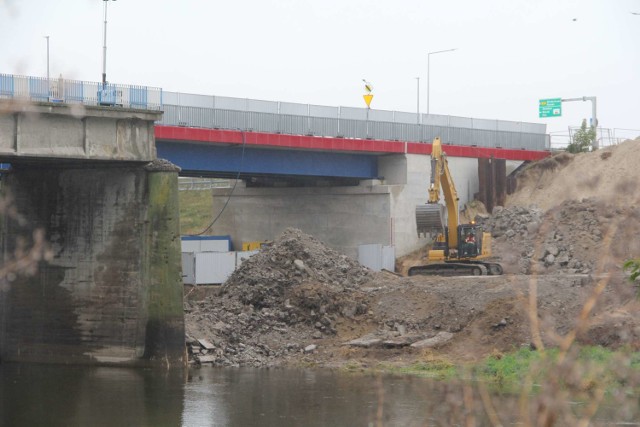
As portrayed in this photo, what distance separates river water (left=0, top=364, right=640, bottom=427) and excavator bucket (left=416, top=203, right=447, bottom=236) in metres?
11.1

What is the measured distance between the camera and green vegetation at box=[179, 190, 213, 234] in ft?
254

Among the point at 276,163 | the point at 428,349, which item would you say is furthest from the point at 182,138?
the point at 428,349

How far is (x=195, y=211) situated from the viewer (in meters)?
82.2

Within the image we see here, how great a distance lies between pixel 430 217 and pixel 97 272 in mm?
14645

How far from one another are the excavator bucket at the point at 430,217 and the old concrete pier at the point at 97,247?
40.2 feet

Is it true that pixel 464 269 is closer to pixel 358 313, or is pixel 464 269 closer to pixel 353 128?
pixel 358 313

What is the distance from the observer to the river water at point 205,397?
83.5ft

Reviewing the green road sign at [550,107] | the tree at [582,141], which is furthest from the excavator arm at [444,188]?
the green road sign at [550,107]

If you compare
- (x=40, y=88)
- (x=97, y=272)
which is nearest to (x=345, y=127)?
(x=97, y=272)

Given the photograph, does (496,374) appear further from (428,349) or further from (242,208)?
(242,208)

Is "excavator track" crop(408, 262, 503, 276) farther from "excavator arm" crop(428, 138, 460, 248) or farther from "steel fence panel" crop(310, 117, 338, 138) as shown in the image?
"steel fence panel" crop(310, 117, 338, 138)

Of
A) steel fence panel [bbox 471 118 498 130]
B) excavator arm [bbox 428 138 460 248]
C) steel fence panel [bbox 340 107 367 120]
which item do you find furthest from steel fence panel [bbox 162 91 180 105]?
steel fence panel [bbox 471 118 498 130]

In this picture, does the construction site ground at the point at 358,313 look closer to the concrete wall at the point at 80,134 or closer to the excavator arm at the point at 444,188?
the excavator arm at the point at 444,188

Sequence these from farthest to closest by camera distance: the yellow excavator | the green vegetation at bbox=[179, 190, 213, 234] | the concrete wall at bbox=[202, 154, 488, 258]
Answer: the green vegetation at bbox=[179, 190, 213, 234], the concrete wall at bbox=[202, 154, 488, 258], the yellow excavator
